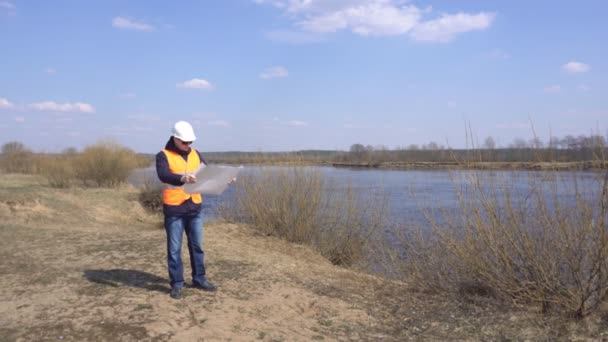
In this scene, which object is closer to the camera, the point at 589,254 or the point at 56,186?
the point at 589,254

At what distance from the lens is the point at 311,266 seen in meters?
7.73

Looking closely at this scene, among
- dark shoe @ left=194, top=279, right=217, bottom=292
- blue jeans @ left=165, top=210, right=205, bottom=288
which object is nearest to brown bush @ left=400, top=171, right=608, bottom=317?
dark shoe @ left=194, top=279, right=217, bottom=292

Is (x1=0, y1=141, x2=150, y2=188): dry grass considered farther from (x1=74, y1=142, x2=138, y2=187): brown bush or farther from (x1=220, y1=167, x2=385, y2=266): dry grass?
(x1=220, y1=167, x2=385, y2=266): dry grass

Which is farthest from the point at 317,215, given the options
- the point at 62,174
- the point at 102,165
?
the point at 62,174

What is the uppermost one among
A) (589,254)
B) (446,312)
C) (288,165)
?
(288,165)

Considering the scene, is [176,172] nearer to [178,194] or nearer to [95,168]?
[178,194]

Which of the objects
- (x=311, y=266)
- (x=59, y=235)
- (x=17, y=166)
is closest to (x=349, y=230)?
(x=311, y=266)

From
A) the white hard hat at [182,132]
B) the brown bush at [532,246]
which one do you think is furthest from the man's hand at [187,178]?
the brown bush at [532,246]

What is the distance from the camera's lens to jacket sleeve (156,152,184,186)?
196 inches

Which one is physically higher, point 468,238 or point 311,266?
point 468,238

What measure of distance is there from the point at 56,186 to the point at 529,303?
24.7 metres

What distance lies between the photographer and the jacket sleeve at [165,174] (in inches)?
196

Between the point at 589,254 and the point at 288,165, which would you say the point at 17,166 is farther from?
the point at 589,254

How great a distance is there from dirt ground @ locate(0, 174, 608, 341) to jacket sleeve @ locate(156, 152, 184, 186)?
48.2 inches
